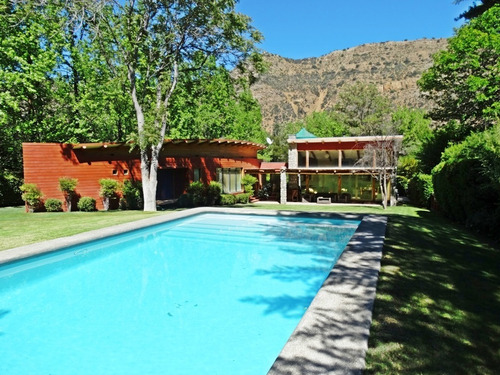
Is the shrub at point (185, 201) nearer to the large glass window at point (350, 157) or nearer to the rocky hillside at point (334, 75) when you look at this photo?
the large glass window at point (350, 157)

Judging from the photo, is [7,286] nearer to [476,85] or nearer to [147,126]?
[147,126]

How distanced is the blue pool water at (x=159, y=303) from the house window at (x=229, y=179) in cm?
1185

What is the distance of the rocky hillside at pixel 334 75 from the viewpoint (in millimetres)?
75812

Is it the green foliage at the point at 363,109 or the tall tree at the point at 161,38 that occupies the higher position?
the green foliage at the point at 363,109

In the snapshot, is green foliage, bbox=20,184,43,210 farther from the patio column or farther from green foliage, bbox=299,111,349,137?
green foliage, bbox=299,111,349,137

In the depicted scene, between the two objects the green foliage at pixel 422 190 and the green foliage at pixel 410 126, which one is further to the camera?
the green foliage at pixel 410 126

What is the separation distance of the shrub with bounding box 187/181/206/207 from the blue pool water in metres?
8.33

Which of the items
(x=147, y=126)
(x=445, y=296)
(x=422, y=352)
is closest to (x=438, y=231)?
(x=445, y=296)

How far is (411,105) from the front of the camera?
213 ft

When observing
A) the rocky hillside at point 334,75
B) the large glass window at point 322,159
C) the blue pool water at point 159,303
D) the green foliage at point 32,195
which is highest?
the rocky hillside at point 334,75

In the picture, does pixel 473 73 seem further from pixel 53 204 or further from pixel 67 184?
pixel 53 204

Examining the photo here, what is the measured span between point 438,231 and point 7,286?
11.8 metres

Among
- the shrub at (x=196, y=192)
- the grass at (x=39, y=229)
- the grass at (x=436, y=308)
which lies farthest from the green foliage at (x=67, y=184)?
the grass at (x=436, y=308)

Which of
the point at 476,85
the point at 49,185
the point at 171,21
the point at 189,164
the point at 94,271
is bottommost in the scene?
the point at 94,271
